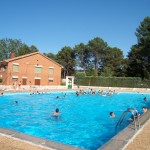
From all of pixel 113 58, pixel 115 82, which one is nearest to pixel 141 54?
pixel 115 82

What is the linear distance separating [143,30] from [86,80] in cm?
2303

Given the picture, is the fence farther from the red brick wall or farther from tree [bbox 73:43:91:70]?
tree [bbox 73:43:91:70]

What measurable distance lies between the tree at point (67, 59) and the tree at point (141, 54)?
24.7 metres

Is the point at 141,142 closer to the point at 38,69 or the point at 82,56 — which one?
the point at 38,69

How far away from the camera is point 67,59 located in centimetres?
8225

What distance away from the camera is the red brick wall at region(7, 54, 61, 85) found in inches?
1741

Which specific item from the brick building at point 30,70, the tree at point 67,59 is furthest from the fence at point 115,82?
the tree at point 67,59

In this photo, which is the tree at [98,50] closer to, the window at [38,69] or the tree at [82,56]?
the tree at [82,56]

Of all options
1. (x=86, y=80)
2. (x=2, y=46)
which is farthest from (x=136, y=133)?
(x=2, y=46)

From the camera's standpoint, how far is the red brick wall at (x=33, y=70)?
4423cm

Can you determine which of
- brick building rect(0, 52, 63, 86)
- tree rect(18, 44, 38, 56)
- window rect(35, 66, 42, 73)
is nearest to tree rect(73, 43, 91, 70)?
tree rect(18, 44, 38, 56)

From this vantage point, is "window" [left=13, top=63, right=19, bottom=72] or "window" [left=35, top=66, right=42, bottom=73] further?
"window" [left=35, top=66, right=42, bottom=73]

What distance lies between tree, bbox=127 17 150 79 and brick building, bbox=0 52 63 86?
23.4 metres

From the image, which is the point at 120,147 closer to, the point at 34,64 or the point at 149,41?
the point at 34,64
